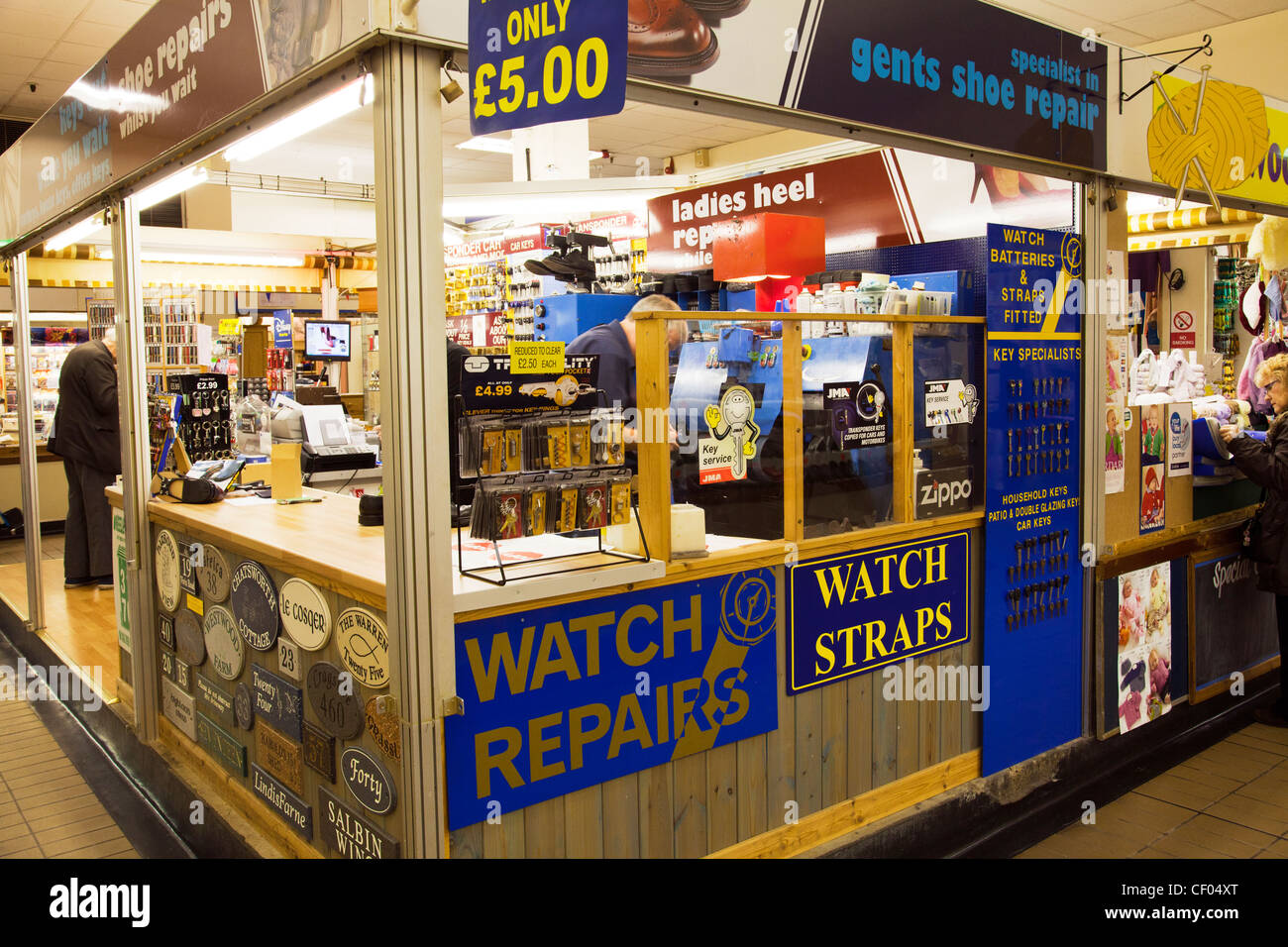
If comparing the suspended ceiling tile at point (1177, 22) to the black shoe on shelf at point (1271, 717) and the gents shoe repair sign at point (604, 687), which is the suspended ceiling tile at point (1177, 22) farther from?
the gents shoe repair sign at point (604, 687)

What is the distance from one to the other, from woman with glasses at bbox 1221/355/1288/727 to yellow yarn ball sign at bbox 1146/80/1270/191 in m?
0.87

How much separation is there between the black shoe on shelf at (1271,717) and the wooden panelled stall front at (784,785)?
6.70 ft

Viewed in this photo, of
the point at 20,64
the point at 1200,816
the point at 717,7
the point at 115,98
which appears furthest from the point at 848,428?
the point at 20,64

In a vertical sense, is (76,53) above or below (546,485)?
above

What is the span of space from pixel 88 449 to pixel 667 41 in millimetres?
5531

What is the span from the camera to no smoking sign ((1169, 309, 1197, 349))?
8.33m

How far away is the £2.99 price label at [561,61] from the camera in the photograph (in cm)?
207

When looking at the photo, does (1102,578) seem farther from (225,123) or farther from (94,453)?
(94,453)

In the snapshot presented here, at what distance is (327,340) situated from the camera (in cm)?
812

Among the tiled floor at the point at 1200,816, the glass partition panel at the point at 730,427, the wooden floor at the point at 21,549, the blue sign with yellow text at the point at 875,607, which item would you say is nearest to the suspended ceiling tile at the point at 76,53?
the wooden floor at the point at 21,549

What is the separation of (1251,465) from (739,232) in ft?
7.88

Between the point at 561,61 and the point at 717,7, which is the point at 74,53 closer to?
the point at 717,7

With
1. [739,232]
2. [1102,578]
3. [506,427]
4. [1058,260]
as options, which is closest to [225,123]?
[506,427]
